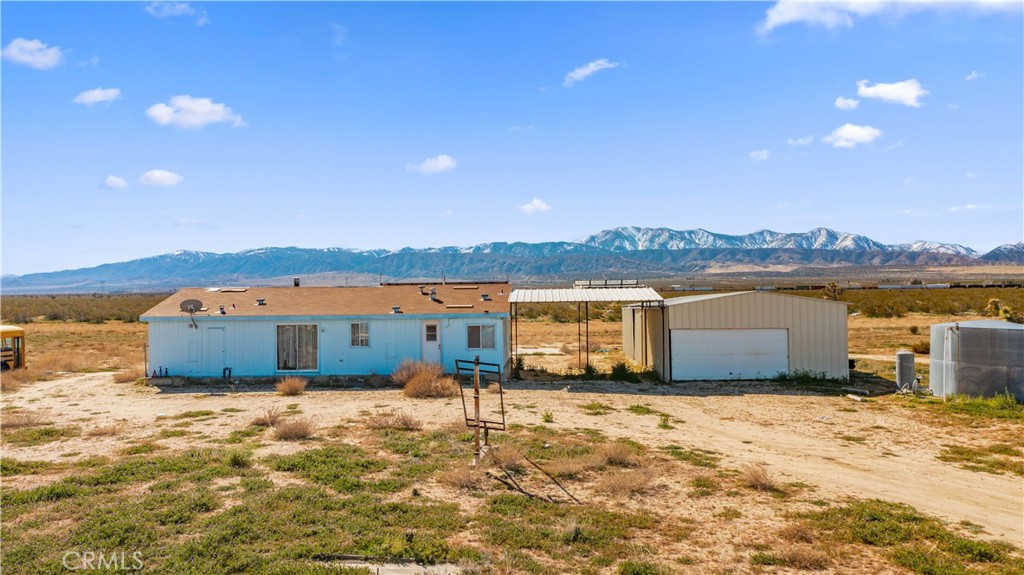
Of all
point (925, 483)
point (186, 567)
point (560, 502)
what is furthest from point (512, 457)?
point (925, 483)

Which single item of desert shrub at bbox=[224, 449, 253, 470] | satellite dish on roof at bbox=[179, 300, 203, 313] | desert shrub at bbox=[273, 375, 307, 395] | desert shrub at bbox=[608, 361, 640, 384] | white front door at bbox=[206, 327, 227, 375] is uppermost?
satellite dish on roof at bbox=[179, 300, 203, 313]

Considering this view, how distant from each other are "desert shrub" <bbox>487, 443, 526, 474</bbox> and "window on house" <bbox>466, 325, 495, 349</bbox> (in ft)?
38.8

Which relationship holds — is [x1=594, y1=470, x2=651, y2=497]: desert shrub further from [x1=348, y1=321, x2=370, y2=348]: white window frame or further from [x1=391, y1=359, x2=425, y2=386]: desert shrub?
[x1=348, y1=321, x2=370, y2=348]: white window frame

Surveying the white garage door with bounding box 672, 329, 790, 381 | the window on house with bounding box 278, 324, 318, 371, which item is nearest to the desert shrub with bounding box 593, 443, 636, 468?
the white garage door with bounding box 672, 329, 790, 381

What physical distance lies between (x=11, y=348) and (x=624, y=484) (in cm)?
2648

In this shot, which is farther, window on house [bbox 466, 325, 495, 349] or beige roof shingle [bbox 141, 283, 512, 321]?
beige roof shingle [bbox 141, 283, 512, 321]

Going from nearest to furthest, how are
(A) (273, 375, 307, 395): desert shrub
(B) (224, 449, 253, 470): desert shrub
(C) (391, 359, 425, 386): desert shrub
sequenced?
(B) (224, 449, 253, 470): desert shrub → (A) (273, 375, 307, 395): desert shrub → (C) (391, 359, 425, 386): desert shrub

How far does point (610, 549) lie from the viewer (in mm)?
7945

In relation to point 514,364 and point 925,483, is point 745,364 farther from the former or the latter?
point 925,483

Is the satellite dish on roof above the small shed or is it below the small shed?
above

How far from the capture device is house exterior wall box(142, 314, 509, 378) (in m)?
23.7

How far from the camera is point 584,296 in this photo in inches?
987

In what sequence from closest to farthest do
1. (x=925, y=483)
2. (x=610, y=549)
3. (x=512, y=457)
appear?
(x=610, y=549)
(x=925, y=483)
(x=512, y=457)

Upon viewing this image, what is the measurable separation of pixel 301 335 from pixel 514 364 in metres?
9.08
